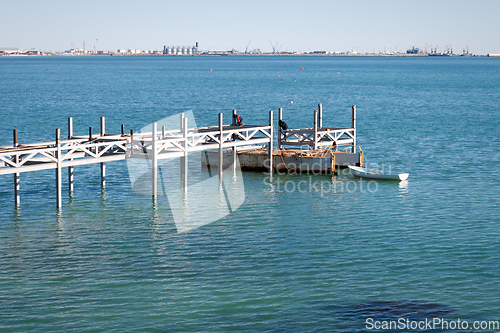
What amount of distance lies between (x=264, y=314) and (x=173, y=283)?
3.87 meters

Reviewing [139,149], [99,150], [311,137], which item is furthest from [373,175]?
[99,150]

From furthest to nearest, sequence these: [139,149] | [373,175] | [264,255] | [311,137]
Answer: [311,137] → [373,175] → [139,149] → [264,255]

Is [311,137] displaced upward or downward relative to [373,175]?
upward

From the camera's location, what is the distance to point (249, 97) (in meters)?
116

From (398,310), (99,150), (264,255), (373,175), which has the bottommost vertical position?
(398,310)

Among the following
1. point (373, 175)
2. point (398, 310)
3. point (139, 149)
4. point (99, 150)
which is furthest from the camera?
point (373, 175)

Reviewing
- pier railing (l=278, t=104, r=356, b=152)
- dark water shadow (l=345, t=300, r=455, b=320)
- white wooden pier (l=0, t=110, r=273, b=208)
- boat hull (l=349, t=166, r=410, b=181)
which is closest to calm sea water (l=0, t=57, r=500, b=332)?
dark water shadow (l=345, t=300, r=455, b=320)

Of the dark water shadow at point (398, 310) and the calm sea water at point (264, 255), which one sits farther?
the calm sea water at point (264, 255)

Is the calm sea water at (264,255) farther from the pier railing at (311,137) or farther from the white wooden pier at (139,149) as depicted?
the pier railing at (311,137)

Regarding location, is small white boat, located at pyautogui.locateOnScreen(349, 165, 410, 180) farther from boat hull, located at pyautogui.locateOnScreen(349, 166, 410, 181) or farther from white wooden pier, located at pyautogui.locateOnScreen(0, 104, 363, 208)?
white wooden pier, located at pyautogui.locateOnScreen(0, 104, 363, 208)

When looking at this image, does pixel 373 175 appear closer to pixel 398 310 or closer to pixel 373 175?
pixel 373 175

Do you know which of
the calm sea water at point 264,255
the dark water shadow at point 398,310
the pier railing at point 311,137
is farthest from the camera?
the pier railing at point 311,137

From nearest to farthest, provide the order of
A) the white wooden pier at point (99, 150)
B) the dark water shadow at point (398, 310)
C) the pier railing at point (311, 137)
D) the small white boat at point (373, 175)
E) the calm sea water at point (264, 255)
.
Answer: the dark water shadow at point (398, 310), the calm sea water at point (264, 255), the white wooden pier at point (99, 150), the small white boat at point (373, 175), the pier railing at point (311, 137)

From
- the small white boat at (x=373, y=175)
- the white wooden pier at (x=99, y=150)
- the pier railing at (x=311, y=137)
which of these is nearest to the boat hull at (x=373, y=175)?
the small white boat at (x=373, y=175)
